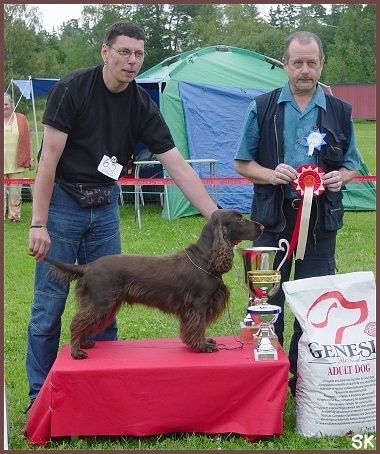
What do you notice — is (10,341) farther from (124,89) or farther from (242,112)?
(242,112)

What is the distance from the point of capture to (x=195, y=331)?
314 cm

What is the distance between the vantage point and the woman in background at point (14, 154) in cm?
959

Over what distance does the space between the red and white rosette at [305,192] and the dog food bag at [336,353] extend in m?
0.33

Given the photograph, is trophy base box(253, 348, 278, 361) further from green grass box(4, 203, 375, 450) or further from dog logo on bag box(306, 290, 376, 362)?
green grass box(4, 203, 375, 450)

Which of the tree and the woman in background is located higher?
the tree

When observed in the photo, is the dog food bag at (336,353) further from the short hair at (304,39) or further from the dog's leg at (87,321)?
the short hair at (304,39)

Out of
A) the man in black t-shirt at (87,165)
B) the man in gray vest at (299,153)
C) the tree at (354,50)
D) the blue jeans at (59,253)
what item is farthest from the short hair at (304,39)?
the tree at (354,50)

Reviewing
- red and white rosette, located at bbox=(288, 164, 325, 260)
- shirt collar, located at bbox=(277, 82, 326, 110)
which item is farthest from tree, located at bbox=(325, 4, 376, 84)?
red and white rosette, located at bbox=(288, 164, 325, 260)

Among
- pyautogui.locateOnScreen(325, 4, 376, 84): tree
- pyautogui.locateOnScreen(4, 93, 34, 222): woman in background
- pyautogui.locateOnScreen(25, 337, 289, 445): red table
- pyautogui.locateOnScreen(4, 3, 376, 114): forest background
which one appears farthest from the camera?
pyautogui.locateOnScreen(325, 4, 376, 84): tree

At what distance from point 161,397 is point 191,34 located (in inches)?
1411

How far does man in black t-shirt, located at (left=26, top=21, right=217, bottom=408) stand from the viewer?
314cm

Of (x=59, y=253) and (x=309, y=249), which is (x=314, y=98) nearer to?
(x=309, y=249)

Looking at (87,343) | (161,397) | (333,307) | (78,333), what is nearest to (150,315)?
(87,343)

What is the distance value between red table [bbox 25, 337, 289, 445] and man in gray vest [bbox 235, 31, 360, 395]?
0.71 m
